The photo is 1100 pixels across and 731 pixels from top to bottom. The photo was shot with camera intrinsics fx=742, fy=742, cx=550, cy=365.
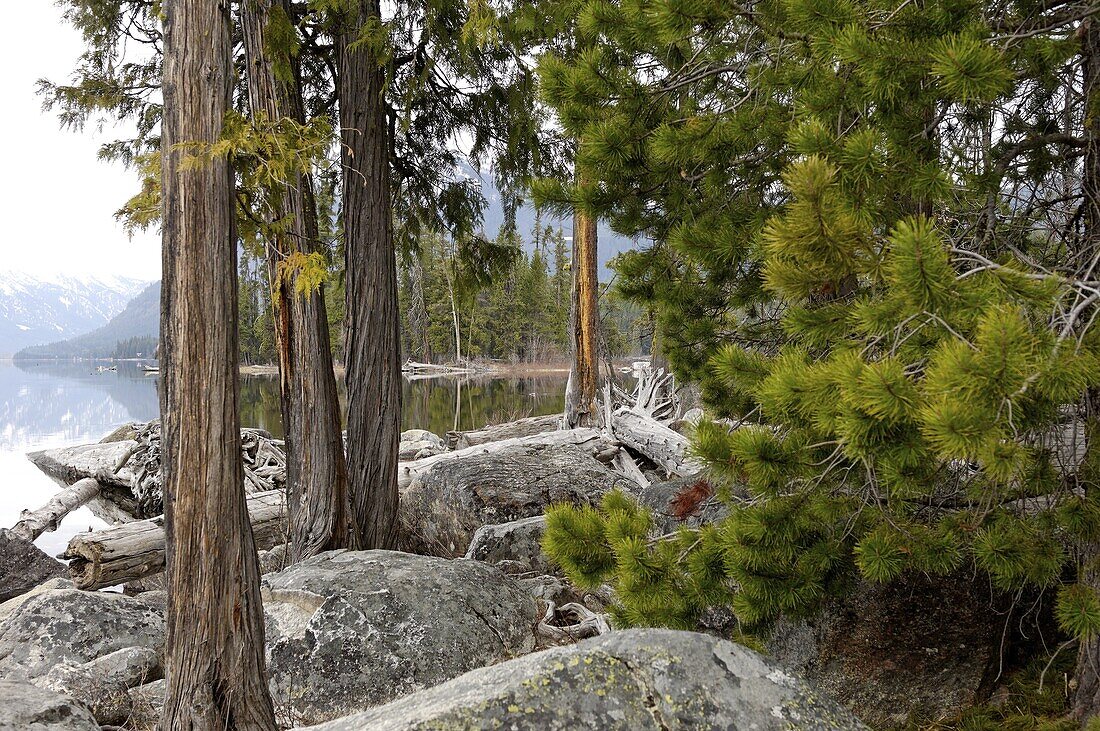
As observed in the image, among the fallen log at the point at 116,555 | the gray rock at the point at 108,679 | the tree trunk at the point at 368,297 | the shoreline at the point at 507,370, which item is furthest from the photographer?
the shoreline at the point at 507,370

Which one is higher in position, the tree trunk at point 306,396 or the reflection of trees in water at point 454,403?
the tree trunk at point 306,396

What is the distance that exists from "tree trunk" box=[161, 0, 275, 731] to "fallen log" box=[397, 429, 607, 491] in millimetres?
5083

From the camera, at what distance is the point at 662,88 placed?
3.77 m

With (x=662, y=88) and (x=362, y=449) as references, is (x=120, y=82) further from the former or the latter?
(x=662, y=88)

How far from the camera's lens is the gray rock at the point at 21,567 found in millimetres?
7520

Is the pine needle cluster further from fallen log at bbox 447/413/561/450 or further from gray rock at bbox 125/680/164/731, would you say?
fallen log at bbox 447/413/561/450

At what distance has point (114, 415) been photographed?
3684 centimetres

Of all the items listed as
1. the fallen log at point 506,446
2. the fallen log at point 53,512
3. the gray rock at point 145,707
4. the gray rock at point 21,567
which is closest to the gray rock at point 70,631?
the gray rock at point 145,707

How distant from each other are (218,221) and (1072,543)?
4.07m

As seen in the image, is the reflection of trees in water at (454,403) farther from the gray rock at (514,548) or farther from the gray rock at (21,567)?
the gray rock at (514,548)

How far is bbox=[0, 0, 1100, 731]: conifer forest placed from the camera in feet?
6.91

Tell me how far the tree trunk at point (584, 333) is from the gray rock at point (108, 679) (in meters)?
6.80

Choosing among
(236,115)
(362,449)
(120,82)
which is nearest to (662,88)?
(236,115)

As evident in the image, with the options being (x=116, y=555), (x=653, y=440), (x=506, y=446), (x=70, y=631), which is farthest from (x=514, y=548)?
(x=116, y=555)
